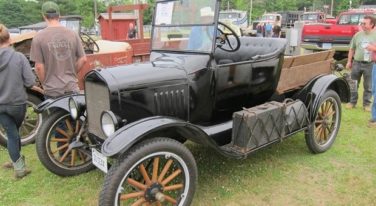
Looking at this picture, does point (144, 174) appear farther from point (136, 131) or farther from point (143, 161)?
point (136, 131)

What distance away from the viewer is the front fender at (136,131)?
2648mm

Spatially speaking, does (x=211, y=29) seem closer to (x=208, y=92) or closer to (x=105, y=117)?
(x=208, y=92)

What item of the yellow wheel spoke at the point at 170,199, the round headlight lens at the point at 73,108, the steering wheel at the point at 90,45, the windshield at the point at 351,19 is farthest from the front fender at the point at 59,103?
the windshield at the point at 351,19

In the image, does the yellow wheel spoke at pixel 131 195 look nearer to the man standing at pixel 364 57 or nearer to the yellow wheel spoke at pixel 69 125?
the yellow wheel spoke at pixel 69 125

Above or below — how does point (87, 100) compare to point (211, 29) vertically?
below

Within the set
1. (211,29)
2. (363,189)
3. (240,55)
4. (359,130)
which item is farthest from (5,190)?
(359,130)

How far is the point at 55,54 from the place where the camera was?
4020 millimetres

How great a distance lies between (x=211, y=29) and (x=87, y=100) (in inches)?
56.0

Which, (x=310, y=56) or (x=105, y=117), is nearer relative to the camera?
(x=105, y=117)

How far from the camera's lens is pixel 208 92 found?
145 inches

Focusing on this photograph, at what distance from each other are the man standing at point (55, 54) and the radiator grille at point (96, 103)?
0.87m

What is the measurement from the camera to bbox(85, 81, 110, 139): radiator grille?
3.15 meters

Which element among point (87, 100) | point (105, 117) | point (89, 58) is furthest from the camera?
point (89, 58)

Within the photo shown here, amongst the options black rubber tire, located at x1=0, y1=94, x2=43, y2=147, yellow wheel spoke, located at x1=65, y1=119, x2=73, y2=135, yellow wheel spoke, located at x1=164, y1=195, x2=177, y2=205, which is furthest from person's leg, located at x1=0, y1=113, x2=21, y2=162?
yellow wheel spoke, located at x1=164, y1=195, x2=177, y2=205
